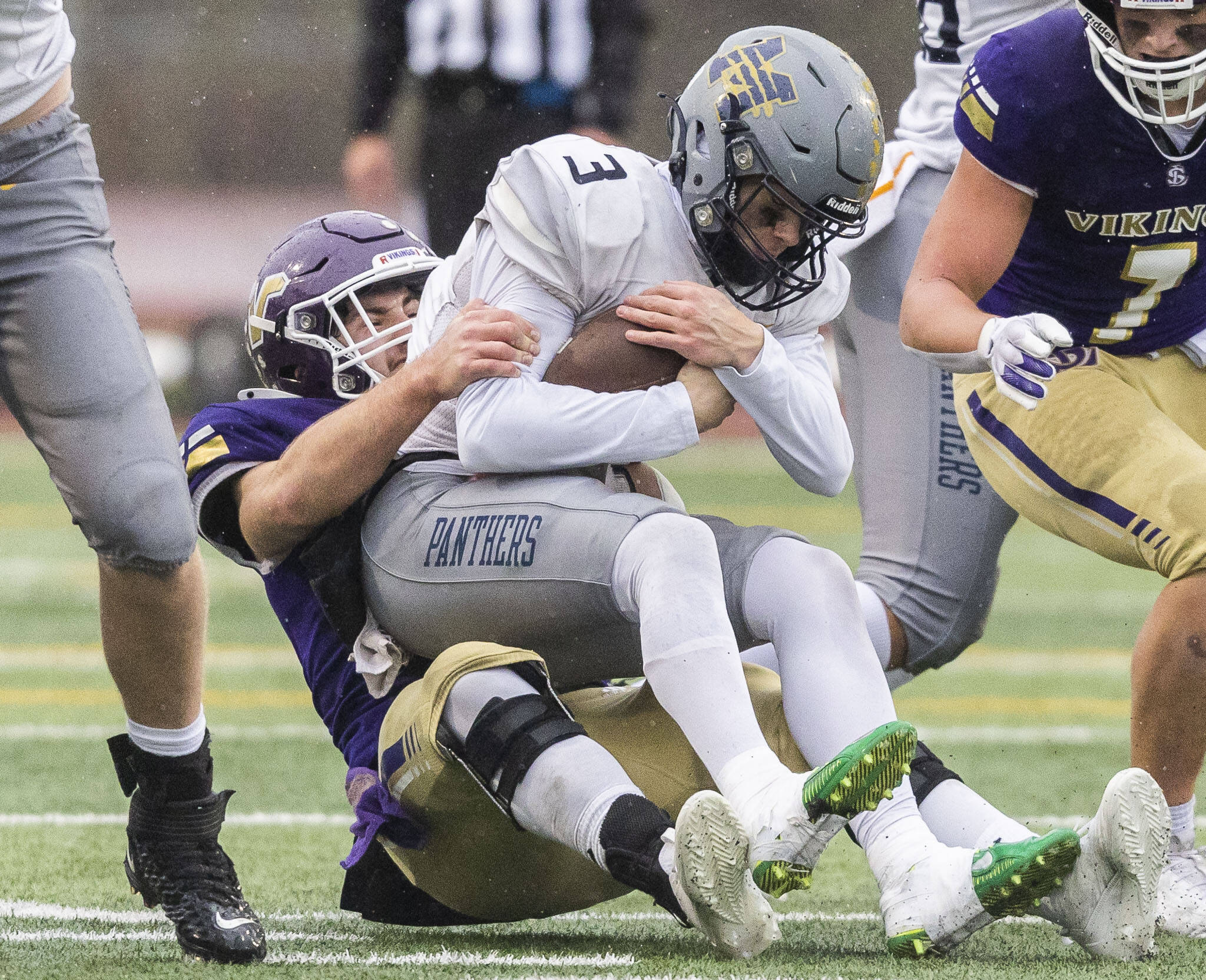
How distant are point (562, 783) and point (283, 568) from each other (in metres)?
0.74

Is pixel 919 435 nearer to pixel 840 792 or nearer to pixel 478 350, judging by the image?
pixel 478 350

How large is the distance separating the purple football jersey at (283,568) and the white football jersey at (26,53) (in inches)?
22.2

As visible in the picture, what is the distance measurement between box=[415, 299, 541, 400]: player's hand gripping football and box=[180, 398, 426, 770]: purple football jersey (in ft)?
1.25

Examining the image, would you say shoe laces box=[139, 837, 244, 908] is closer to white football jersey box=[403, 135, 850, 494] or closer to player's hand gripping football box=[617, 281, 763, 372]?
white football jersey box=[403, 135, 850, 494]

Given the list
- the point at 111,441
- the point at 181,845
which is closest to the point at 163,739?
the point at 181,845

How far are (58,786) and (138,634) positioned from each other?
1.85 m

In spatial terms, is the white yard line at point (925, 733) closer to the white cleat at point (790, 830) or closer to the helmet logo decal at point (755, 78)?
the helmet logo decal at point (755, 78)

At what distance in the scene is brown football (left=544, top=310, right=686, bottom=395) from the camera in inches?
106

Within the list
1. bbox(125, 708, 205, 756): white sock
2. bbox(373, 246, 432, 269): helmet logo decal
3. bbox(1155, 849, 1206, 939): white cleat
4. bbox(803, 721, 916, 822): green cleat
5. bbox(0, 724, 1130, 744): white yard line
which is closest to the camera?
bbox(803, 721, 916, 822): green cleat

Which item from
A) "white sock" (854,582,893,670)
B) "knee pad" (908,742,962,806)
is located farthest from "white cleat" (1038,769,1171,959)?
"white sock" (854,582,893,670)

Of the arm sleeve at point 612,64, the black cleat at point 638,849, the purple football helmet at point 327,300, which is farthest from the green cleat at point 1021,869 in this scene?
the arm sleeve at point 612,64

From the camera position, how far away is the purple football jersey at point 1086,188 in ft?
9.46

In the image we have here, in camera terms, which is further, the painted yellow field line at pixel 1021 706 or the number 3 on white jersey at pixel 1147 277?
the painted yellow field line at pixel 1021 706

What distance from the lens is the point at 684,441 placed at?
2617 millimetres
